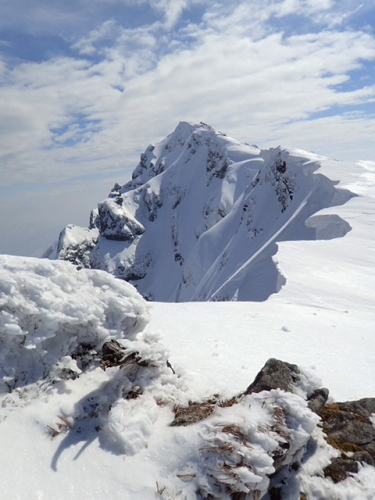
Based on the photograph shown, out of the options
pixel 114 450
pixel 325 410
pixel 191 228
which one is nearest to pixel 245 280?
pixel 325 410

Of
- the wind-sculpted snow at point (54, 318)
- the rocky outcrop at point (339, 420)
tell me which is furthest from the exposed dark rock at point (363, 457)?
the wind-sculpted snow at point (54, 318)

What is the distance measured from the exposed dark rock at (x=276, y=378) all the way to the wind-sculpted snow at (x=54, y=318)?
1938mm

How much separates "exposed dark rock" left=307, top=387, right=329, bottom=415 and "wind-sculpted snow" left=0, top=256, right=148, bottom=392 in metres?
2.71

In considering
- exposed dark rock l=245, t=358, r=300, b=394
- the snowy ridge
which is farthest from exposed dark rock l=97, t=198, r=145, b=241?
exposed dark rock l=245, t=358, r=300, b=394

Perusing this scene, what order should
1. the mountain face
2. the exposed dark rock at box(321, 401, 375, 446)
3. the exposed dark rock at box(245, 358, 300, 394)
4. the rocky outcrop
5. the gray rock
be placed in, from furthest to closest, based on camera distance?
the mountain face, the exposed dark rock at box(245, 358, 300, 394), the exposed dark rock at box(321, 401, 375, 446), the rocky outcrop, the gray rock

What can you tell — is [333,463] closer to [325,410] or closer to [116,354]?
[325,410]

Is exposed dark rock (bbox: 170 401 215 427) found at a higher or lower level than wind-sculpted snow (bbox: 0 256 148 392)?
lower

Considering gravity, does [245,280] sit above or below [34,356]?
below

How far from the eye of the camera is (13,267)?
18.1 feet

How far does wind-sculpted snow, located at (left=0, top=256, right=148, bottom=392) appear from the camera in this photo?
5055 millimetres

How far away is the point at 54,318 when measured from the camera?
5.17 meters

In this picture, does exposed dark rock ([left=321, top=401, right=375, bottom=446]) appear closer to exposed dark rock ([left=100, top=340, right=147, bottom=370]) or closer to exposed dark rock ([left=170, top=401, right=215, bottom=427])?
exposed dark rock ([left=170, top=401, right=215, bottom=427])

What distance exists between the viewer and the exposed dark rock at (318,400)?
5.30 meters

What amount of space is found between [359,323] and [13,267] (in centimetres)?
958
